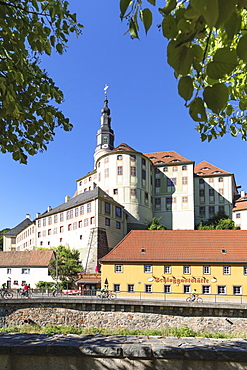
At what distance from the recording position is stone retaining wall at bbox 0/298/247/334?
2230 cm

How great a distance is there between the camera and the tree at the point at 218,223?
198ft

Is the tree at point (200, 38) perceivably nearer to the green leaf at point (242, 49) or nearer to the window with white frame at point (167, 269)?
the green leaf at point (242, 49)

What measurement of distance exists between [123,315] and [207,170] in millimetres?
54092

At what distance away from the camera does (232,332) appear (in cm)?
2184

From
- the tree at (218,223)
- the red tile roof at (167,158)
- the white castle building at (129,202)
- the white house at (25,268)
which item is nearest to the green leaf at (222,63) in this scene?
the white castle building at (129,202)

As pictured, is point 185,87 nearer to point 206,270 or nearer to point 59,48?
point 59,48

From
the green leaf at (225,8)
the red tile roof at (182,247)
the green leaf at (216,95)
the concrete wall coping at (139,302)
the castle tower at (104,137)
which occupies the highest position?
the castle tower at (104,137)

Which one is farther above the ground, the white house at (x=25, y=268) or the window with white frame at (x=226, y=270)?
the window with white frame at (x=226, y=270)

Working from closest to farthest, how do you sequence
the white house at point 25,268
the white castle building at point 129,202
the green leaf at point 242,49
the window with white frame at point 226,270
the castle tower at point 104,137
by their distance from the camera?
1. the green leaf at point 242,49
2. the window with white frame at point 226,270
3. the white house at point 25,268
4. the white castle building at point 129,202
5. the castle tower at point 104,137

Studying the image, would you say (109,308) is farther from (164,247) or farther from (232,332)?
(164,247)

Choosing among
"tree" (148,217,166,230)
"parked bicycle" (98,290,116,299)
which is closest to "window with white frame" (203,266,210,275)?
"parked bicycle" (98,290,116,299)

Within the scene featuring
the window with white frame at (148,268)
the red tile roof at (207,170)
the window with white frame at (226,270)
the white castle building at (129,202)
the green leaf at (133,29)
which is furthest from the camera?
→ the red tile roof at (207,170)

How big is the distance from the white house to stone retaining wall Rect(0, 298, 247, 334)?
2027 cm

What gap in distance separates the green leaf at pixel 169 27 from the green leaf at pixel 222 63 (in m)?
0.35
